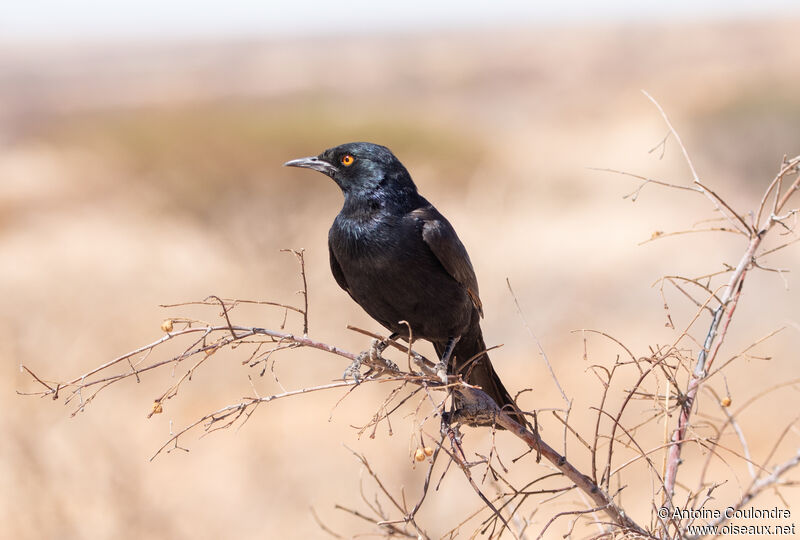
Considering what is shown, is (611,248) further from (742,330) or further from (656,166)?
(656,166)

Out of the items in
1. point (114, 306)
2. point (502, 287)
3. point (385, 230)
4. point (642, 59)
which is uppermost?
point (642, 59)

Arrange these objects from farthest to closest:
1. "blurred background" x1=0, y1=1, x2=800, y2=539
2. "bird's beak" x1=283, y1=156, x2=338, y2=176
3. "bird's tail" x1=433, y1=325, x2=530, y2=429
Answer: "blurred background" x1=0, y1=1, x2=800, y2=539 < "bird's beak" x1=283, y1=156, x2=338, y2=176 < "bird's tail" x1=433, y1=325, x2=530, y2=429

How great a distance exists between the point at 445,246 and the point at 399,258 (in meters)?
0.26

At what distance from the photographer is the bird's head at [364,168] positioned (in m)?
4.04

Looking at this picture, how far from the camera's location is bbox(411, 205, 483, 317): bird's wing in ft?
12.6

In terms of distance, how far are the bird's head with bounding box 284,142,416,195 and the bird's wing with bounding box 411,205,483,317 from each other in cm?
22

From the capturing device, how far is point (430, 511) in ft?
23.6

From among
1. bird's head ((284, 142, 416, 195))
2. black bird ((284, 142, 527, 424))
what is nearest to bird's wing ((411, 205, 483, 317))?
black bird ((284, 142, 527, 424))

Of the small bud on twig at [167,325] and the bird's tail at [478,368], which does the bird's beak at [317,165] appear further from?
the small bud on twig at [167,325]

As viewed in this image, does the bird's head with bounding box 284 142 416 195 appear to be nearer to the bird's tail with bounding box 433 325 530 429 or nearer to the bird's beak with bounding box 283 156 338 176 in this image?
the bird's beak with bounding box 283 156 338 176

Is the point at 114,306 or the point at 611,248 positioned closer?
the point at 114,306

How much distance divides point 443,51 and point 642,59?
63.3 ft

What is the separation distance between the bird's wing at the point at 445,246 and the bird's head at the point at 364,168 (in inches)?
8.8

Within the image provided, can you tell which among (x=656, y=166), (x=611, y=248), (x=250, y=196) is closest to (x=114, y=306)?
(x=250, y=196)
